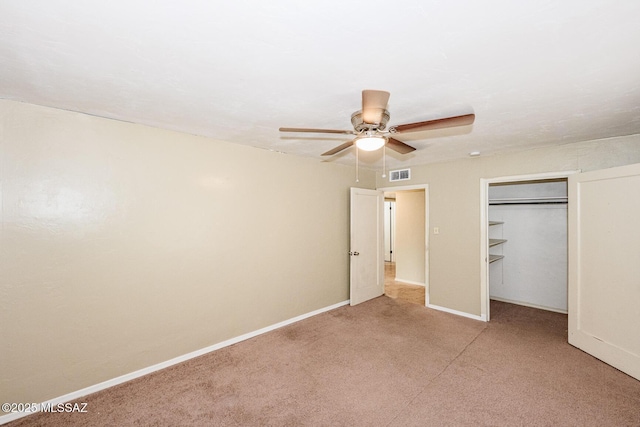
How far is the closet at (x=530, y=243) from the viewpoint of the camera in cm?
452

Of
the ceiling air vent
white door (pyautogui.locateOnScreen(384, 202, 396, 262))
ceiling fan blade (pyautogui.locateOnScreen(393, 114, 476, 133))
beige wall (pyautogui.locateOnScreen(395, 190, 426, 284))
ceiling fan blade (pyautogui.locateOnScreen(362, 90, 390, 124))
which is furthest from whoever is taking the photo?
white door (pyautogui.locateOnScreen(384, 202, 396, 262))

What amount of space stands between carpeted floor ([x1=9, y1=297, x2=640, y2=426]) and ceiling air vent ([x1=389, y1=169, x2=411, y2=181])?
257 centimetres

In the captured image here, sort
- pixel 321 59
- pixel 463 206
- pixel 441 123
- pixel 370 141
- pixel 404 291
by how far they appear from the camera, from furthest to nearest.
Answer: pixel 404 291 → pixel 463 206 → pixel 370 141 → pixel 441 123 → pixel 321 59

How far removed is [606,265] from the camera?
9.65ft

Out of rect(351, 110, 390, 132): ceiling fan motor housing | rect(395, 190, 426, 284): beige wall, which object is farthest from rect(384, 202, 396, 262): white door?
rect(351, 110, 390, 132): ceiling fan motor housing

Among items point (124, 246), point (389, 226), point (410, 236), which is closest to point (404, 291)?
point (410, 236)

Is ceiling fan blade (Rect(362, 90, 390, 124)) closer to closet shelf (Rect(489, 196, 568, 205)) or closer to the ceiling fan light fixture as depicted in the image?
the ceiling fan light fixture

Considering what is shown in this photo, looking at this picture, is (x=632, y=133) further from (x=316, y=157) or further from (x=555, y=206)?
(x=316, y=157)

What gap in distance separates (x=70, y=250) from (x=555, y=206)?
645cm

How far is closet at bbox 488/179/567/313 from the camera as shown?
4.52m

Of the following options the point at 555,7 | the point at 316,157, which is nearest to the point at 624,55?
the point at 555,7

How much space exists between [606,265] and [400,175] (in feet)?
9.57

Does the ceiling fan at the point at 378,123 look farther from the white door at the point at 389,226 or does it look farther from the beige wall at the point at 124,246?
the white door at the point at 389,226

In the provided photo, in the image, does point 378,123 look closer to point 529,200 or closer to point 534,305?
point 529,200
